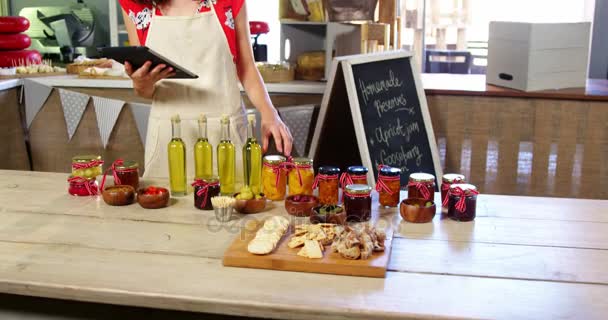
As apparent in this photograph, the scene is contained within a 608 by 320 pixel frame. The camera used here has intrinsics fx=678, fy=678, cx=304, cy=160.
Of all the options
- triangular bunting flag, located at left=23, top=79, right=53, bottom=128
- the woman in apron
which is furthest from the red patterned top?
triangular bunting flag, located at left=23, top=79, right=53, bottom=128

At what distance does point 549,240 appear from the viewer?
1.52 m

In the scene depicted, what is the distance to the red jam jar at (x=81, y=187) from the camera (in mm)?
1853

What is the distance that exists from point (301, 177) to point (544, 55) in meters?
1.72

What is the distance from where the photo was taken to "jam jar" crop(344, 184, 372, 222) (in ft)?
5.34

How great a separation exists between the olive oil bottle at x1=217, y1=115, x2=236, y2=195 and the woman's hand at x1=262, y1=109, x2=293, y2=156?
5.2 inches

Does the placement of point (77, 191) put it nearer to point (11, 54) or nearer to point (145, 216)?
point (145, 216)

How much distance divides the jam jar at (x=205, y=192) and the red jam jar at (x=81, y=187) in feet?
1.10

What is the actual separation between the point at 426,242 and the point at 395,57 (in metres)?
1.56

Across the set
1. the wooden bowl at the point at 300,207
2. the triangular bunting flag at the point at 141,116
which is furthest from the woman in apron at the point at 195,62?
the triangular bunting flag at the point at 141,116

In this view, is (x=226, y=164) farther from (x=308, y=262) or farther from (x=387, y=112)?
(x=387, y=112)

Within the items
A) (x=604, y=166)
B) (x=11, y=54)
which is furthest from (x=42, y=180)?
(x=604, y=166)

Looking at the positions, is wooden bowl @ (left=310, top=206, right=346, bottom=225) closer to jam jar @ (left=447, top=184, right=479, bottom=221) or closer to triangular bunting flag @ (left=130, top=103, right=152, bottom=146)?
jam jar @ (left=447, top=184, right=479, bottom=221)

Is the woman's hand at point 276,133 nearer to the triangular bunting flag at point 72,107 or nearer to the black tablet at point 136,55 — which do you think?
the black tablet at point 136,55

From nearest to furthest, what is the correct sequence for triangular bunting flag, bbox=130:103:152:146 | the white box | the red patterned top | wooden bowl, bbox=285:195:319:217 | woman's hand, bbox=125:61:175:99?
1. wooden bowl, bbox=285:195:319:217
2. woman's hand, bbox=125:61:175:99
3. the red patterned top
4. the white box
5. triangular bunting flag, bbox=130:103:152:146
